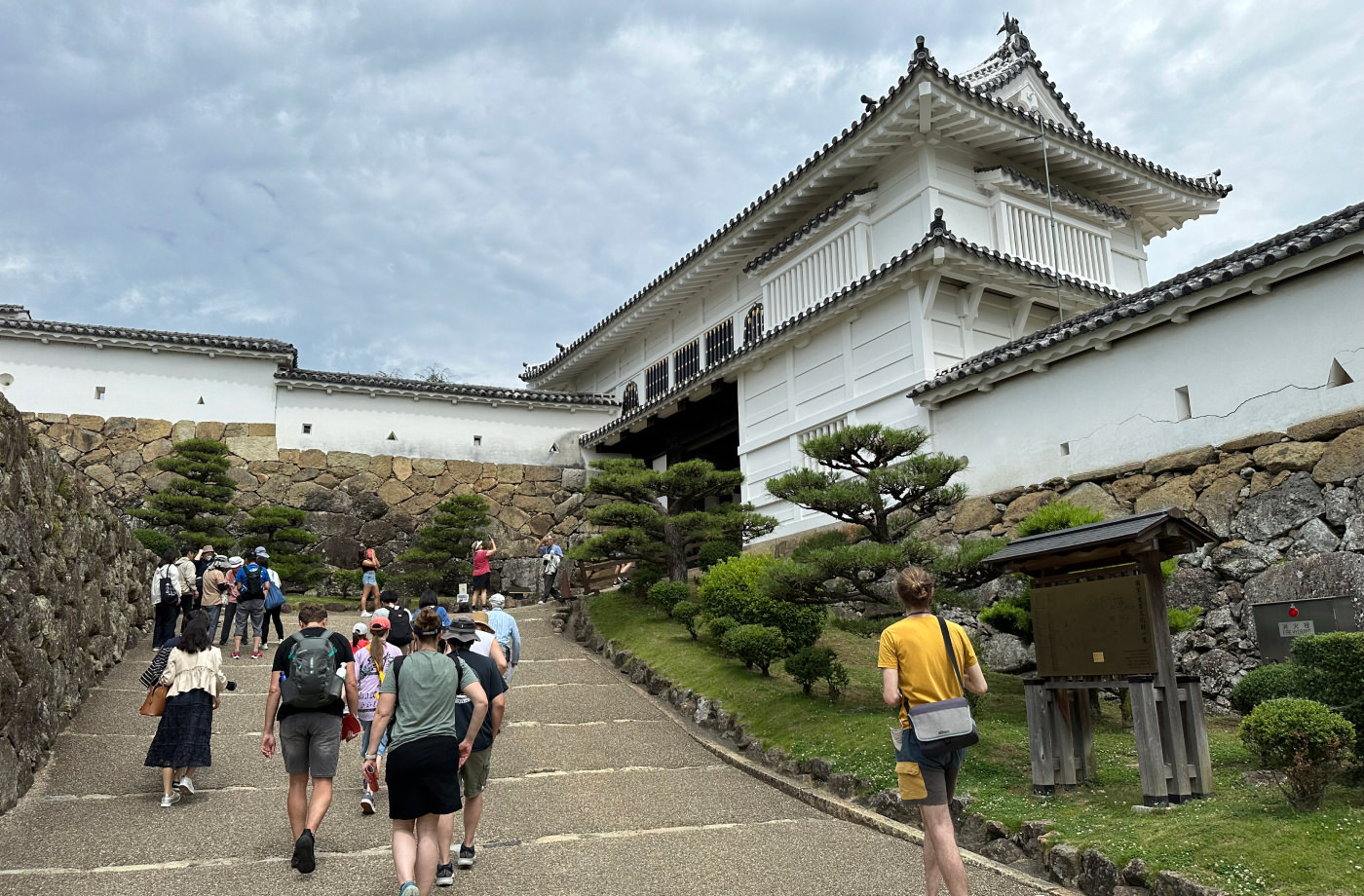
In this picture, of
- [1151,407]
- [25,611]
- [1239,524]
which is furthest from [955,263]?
[25,611]

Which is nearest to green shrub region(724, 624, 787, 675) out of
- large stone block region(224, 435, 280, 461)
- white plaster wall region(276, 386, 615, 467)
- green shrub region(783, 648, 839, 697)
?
green shrub region(783, 648, 839, 697)

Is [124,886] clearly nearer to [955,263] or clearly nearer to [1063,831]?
[1063,831]

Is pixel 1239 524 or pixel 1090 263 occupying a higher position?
pixel 1090 263

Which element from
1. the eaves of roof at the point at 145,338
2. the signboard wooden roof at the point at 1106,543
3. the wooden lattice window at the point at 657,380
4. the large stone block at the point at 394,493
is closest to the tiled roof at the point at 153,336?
the eaves of roof at the point at 145,338

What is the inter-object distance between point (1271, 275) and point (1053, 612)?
496 centimetres

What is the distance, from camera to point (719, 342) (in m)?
20.8

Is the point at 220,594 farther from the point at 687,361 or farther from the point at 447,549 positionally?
the point at 687,361

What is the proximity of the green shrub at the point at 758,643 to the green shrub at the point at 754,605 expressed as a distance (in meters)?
0.19

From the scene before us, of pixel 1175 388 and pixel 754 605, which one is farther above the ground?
pixel 1175 388

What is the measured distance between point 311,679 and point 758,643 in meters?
6.05

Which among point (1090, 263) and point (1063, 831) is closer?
point (1063, 831)

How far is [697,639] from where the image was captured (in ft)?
45.9

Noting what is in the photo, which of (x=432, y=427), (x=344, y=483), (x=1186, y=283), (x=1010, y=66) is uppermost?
(x=1010, y=66)

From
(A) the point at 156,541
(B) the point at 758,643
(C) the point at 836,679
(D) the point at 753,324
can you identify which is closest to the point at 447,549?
(A) the point at 156,541
